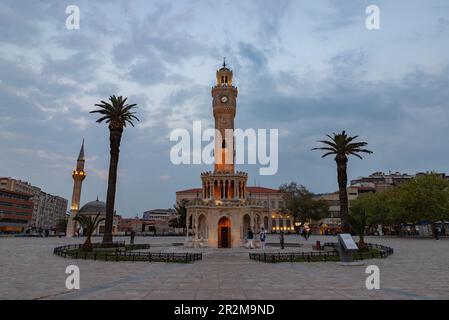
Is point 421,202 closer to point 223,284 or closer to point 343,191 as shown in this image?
point 343,191

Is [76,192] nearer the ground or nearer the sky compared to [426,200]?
nearer the sky

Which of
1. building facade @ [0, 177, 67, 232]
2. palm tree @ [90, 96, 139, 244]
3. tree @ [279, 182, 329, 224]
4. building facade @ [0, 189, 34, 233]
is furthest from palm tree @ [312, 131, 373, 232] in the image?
building facade @ [0, 177, 67, 232]

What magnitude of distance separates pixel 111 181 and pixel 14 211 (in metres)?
89.5

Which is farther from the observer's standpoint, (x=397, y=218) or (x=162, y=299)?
(x=397, y=218)

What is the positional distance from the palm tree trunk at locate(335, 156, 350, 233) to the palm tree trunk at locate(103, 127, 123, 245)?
27399 millimetres

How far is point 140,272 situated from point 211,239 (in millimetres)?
27196

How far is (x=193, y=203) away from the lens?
46.7 meters

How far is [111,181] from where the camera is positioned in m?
40.4

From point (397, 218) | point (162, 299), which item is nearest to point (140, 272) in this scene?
point (162, 299)

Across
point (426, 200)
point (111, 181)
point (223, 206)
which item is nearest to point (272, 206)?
point (426, 200)

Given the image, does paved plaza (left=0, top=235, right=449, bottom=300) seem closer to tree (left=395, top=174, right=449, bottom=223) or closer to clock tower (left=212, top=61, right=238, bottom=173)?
clock tower (left=212, top=61, right=238, bottom=173)

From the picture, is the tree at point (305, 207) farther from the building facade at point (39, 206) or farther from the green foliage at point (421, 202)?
the building facade at point (39, 206)

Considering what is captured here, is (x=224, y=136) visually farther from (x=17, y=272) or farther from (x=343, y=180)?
(x=17, y=272)

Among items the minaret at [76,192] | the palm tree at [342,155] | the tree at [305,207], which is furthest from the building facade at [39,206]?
the palm tree at [342,155]
